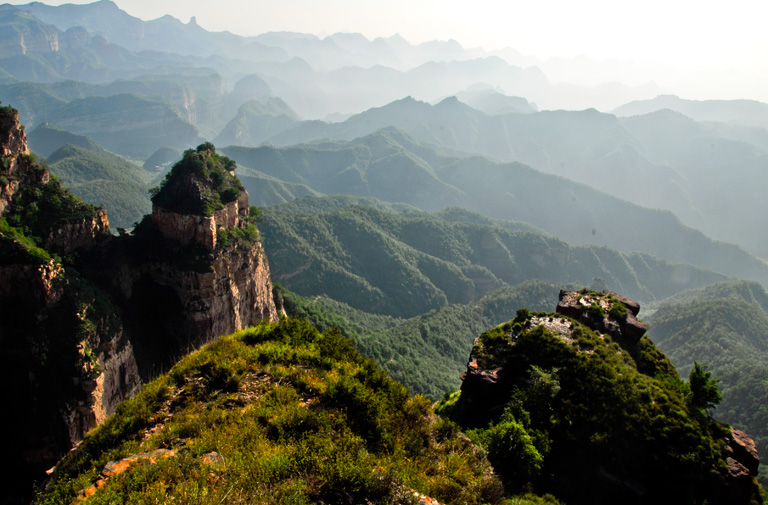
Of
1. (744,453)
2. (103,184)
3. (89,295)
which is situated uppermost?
(103,184)

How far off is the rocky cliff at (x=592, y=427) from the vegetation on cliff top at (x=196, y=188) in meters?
27.0

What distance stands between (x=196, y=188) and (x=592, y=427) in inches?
1385

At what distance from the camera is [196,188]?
35844 millimetres

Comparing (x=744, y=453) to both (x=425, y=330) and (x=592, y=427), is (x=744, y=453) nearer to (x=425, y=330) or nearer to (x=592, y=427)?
(x=592, y=427)

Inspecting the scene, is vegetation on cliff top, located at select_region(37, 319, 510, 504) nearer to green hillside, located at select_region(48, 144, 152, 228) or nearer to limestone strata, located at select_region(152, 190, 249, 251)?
limestone strata, located at select_region(152, 190, 249, 251)

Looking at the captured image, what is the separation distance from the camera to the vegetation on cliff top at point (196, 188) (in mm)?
35062

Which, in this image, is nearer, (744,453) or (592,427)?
(592,427)

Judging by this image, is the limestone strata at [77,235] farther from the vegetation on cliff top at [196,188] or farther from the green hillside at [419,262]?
the green hillside at [419,262]

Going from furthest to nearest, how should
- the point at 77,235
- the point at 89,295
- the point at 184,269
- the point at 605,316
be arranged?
the point at 184,269 → the point at 77,235 → the point at 605,316 → the point at 89,295

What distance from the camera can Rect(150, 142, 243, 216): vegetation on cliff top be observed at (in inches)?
1380

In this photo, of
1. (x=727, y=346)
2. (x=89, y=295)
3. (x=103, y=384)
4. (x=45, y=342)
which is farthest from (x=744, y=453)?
(x=727, y=346)

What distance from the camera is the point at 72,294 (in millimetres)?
26906

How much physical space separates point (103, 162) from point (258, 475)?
742ft

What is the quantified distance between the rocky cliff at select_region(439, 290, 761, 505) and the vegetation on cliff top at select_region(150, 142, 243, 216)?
27005 millimetres
